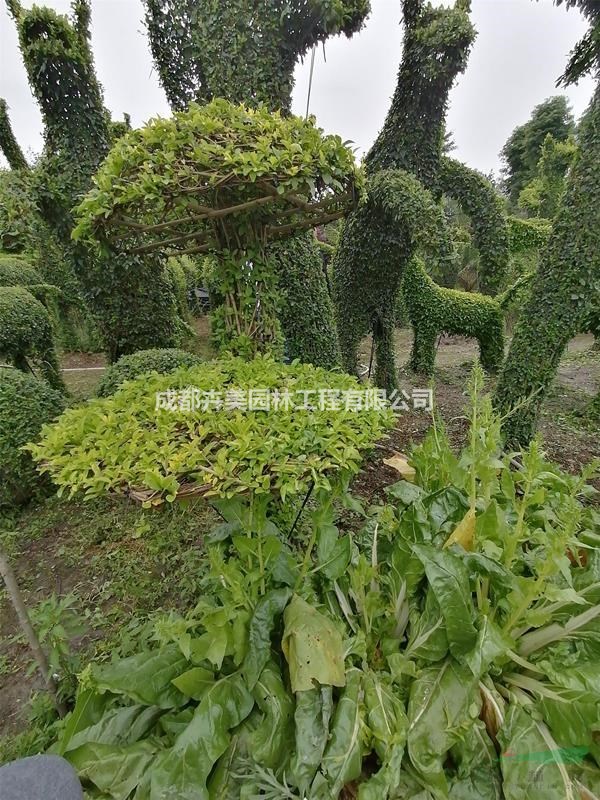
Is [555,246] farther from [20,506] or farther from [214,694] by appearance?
[20,506]

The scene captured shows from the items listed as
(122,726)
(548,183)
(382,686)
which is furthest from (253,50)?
(548,183)

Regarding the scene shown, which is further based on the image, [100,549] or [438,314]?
[438,314]

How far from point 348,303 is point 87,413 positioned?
344 centimetres

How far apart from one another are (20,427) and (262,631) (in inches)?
105

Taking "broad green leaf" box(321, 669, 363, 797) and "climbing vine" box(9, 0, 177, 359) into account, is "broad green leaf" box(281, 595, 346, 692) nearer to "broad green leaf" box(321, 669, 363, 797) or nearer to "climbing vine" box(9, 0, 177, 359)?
"broad green leaf" box(321, 669, 363, 797)

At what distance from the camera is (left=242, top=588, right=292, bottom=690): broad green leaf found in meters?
1.33

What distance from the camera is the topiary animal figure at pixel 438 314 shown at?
248 inches

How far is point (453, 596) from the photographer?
1.24 metres

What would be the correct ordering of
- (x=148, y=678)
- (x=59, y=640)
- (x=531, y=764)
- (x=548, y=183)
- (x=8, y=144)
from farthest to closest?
(x=548, y=183)
(x=8, y=144)
(x=59, y=640)
(x=148, y=678)
(x=531, y=764)

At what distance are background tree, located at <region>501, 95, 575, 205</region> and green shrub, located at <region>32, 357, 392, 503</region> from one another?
72.4 feet

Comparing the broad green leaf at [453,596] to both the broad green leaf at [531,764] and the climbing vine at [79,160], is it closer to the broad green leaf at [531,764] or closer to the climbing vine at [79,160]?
the broad green leaf at [531,764]

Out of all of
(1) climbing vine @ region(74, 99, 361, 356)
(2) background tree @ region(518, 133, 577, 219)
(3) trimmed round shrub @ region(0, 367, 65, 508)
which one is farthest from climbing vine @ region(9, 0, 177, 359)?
(2) background tree @ region(518, 133, 577, 219)

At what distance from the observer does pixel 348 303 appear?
4.32 meters

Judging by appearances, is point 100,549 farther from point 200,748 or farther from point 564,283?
point 564,283
